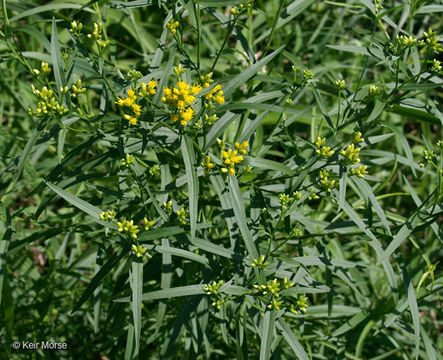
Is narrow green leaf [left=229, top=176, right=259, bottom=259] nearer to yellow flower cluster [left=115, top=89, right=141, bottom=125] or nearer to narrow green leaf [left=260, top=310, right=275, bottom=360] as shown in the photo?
narrow green leaf [left=260, top=310, right=275, bottom=360]

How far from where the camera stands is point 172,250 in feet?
6.66

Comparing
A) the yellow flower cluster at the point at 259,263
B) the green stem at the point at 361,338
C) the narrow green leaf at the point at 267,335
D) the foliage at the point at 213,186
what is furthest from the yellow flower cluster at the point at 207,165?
the green stem at the point at 361,338

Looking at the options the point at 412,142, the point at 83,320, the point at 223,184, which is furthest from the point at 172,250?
the point at 412,142

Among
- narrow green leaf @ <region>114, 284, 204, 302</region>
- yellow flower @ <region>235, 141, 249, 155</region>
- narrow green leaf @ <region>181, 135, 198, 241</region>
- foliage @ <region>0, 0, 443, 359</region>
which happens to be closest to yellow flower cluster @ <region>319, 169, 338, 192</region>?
foliage @ <region>0, 0, 443, 359</region>

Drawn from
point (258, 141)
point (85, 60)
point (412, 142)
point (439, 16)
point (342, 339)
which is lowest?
point (412, 142)

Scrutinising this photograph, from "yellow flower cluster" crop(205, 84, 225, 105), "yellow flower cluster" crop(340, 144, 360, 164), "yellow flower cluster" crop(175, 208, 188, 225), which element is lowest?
"yellow flower cluster" crop(175, 208, 188, 225)

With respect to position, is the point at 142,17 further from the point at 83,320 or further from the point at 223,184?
the point at 223,184

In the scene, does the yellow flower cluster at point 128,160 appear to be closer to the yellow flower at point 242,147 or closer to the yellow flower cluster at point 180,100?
the yellow flower cluster at point 180,100

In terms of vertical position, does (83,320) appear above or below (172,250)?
below

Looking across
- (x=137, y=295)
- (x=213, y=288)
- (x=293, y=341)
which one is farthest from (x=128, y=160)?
(x=293, y=341)

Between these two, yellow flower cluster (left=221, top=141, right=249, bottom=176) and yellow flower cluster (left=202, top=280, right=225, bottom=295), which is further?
yellow flower cluster (left=202, top=280, right=225, bottom=295)

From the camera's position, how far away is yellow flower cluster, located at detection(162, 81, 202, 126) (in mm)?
1800

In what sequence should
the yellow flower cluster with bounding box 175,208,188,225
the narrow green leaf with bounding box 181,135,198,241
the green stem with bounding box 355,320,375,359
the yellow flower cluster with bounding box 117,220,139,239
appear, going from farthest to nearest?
1. the green stem with bounding box 355,320,375,359
2. the yellow flower cluster with bounding box 175,208,188,225
3. the yellow flower cluster with bounding box 117,220,139,239
4. the narrow green leaf with bounding box 181,135,198,241

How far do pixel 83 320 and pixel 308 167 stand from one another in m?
2.36
